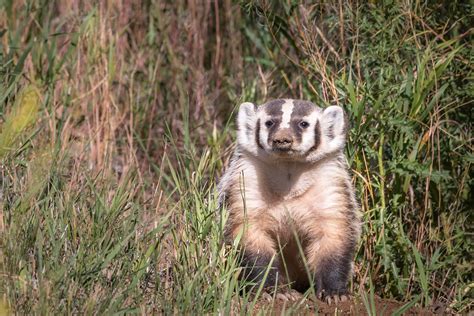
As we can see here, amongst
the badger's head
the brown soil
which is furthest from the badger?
the brown soil

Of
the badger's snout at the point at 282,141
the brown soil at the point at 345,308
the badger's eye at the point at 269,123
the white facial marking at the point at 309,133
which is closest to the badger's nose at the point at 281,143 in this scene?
the badger's snout at the point at 282,141

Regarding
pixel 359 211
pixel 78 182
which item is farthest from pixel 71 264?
pixel 359 211

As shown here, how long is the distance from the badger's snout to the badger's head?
2 centimetres

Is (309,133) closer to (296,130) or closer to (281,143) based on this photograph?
(296,130)

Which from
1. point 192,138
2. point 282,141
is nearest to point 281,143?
point 282,141

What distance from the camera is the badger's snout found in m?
4.92

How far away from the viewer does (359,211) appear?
5.25 m

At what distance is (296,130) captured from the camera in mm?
5062

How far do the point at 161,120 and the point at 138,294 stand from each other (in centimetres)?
311

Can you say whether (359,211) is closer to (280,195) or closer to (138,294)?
(280,195)

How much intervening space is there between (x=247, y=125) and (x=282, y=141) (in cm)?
42

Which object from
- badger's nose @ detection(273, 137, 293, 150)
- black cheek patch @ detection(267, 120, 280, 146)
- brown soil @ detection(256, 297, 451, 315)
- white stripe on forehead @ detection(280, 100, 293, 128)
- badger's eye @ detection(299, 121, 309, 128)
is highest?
white stripe on forehead @ detection(280, 100, 293, 128)

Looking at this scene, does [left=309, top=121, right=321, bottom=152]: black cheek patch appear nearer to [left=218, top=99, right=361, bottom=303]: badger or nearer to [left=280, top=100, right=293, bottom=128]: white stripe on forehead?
[left=218, top=99, right=361, bottom=303]: badger

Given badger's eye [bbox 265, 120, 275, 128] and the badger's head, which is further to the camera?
badger's eye [bbox 265, 120, 275, 128]
